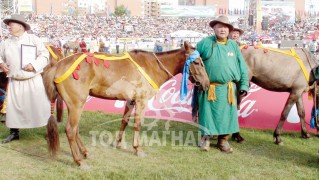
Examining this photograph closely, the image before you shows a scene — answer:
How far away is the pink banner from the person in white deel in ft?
7.86

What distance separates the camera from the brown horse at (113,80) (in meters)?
5.47

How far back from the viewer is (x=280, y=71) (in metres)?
7.12

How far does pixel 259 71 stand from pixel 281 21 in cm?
8029

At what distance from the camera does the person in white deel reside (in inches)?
256

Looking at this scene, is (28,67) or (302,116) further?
(302,116)

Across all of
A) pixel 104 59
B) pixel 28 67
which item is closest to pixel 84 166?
pixel 104 59

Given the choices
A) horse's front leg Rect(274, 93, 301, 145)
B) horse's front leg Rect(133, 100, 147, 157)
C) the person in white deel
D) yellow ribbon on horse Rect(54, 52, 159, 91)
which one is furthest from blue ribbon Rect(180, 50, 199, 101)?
the person in white deel

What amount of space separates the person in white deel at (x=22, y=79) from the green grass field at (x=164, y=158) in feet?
1.56

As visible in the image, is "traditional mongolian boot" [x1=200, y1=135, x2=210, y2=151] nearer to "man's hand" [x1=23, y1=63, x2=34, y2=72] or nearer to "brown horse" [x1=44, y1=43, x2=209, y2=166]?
"brown horse" [x1=44, y1=43, x2=209, y2=166]

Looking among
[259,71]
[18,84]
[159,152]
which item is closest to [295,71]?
[259,71]

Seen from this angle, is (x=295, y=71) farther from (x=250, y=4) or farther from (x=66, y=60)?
(x=250, y=4)


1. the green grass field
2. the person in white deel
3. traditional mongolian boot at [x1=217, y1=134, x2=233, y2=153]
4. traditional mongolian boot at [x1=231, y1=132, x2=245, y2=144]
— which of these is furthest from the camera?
traditional mongolian boot at [x1=231, y1=132, x2=245, y2=144]

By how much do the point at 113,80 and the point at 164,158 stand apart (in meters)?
1.41

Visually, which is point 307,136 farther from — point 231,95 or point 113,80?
point 113,80
